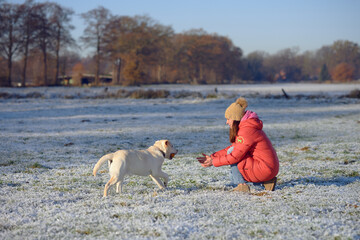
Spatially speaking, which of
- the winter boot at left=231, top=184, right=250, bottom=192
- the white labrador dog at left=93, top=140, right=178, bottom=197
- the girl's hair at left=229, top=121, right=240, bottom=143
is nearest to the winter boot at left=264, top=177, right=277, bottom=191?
the winter boot at left=231, top=184, right=250, bottom=192

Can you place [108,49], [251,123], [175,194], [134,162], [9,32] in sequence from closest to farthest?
[134,162], [251,123], [175,194], [9,32], [108,49]

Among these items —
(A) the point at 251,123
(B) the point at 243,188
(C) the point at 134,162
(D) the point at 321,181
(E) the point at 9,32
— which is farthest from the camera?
(E) the point at 9,32

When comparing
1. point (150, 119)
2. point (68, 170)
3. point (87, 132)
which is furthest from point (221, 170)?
point (150, 119)

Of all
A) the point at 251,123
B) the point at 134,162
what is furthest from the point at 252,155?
the point at 134,162

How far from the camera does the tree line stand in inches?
2180

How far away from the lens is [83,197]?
6.06 m

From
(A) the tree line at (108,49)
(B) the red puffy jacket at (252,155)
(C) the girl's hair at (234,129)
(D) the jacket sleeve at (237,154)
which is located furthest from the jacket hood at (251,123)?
(A) the tree line at (108,49)

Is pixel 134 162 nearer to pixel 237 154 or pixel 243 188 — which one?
pixel 237 154

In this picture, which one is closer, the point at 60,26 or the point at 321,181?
the point at 321,181

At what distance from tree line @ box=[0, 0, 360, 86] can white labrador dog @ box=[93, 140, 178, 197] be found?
51172mm

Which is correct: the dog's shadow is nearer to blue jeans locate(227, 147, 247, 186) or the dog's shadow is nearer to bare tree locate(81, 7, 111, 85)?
blue jeans locate(227, 147, 247, 186)

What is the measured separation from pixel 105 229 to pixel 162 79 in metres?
80.9

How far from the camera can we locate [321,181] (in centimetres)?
755

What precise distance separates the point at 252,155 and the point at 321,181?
217 cm
